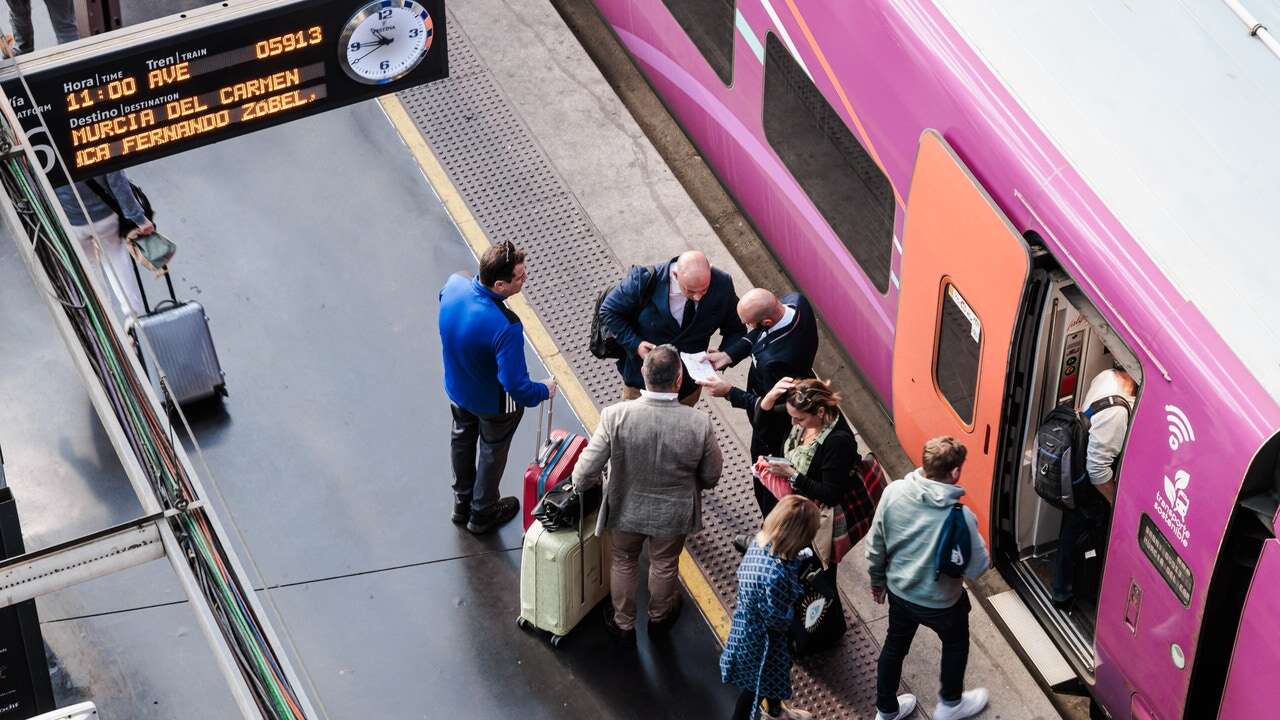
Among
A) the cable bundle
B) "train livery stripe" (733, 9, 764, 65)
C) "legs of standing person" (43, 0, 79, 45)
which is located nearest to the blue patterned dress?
the cable bundle

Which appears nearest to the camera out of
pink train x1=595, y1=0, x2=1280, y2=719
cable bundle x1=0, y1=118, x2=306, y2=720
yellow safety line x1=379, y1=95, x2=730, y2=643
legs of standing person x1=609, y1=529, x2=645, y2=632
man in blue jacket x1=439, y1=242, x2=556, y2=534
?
cable bundle x1=0, y1=118, x2=306, y2=720

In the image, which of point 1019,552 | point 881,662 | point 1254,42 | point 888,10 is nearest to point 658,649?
point 881,662

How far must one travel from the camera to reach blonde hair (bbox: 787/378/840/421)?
7.11m

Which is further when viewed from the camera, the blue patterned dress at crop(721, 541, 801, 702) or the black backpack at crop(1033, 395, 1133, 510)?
the black backpack at crop(1033, 395, 1133, 510)

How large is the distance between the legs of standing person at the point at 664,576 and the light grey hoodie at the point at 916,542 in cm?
101

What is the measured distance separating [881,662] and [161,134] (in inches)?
158

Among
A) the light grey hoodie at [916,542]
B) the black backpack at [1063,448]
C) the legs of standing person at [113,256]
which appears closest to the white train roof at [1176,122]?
the black backpack at [1063,448]

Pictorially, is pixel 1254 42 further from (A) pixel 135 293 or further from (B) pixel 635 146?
(A) pixel 135 293

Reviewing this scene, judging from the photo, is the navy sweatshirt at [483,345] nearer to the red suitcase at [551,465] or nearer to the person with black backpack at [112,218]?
the red suitcase at [551,465]

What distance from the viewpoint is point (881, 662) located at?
7.49 m

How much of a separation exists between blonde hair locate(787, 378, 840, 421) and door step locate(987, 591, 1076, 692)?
179 cm

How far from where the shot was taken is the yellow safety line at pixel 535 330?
830cm

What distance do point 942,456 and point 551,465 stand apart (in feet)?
6.52

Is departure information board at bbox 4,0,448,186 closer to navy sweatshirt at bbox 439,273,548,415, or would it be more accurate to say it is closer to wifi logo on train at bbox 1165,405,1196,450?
navy sweatshirt at bbox 439,273,548,415
